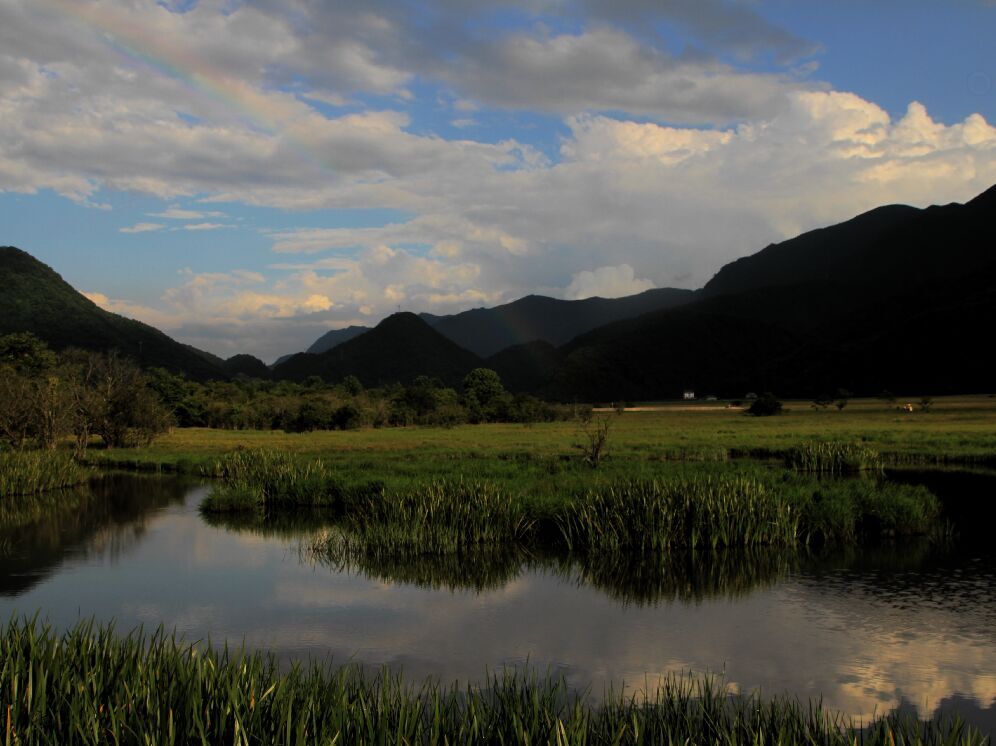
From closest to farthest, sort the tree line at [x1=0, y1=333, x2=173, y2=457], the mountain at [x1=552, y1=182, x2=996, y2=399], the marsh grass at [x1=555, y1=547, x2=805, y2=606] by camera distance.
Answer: the marsh grass at [x1=555, y1=547, x2=805, y2=606], the tree line at [x1=0, y1=333, x2=173, y2=457], the mountain at [x1=552, y1=182, x2=996, y2=399]

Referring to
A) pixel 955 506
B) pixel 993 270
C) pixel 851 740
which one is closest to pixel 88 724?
pixel 851 740

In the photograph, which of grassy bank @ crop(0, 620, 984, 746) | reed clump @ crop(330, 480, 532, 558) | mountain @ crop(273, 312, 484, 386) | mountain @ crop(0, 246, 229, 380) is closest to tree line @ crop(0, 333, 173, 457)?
reed clump @ crop(330, 480, 532, 558)

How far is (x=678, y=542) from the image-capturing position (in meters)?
22.3

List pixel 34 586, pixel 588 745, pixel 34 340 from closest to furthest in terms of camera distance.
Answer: pixel 588 745, pixel 34 586, pixel 34 340

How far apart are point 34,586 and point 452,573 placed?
9.78 metres

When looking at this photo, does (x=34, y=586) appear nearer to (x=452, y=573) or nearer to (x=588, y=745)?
(x=452, y=573)

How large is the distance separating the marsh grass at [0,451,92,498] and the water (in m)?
10.9

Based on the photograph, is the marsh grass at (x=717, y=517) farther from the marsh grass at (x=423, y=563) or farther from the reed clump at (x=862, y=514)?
the marsh grass at (x=423, y=563)

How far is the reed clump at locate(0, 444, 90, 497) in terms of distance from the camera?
33.9 m

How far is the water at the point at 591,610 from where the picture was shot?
12.6 metres

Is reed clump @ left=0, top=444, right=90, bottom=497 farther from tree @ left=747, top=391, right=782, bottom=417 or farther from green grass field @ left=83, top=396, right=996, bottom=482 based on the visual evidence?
tree @ left=747, top=391, right=782, bottom=417

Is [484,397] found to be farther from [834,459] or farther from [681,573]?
[681,573]

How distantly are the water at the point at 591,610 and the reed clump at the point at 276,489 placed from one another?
6.04 metres

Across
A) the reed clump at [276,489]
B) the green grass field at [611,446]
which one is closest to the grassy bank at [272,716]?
the green grass field at [611,446]
